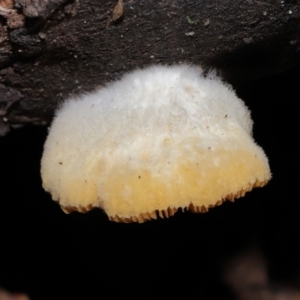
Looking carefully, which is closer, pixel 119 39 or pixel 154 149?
pixel 154 149

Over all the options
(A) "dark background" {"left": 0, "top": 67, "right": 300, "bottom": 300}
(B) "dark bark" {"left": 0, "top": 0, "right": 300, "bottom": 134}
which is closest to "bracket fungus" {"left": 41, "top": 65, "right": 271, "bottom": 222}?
(B) "dark bark" {"left": 0, "top": 0, "right": 300, "bottom": 134}

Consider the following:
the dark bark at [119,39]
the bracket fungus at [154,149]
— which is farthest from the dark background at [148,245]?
the bracket fungus at [154,149]

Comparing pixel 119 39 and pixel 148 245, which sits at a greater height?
pixel 119 39

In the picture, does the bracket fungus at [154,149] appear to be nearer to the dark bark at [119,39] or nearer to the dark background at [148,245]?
the dark bark at [119,39]

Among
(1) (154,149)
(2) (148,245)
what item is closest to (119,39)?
(1) (154,149)

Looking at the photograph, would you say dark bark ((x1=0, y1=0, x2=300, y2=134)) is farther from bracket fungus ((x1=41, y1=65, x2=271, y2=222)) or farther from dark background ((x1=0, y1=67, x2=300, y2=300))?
dark background ((x1=0, y1=67, x2=300, y2=300))

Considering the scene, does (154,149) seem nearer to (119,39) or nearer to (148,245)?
(119,39)

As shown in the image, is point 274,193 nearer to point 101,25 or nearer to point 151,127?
point 151,127
